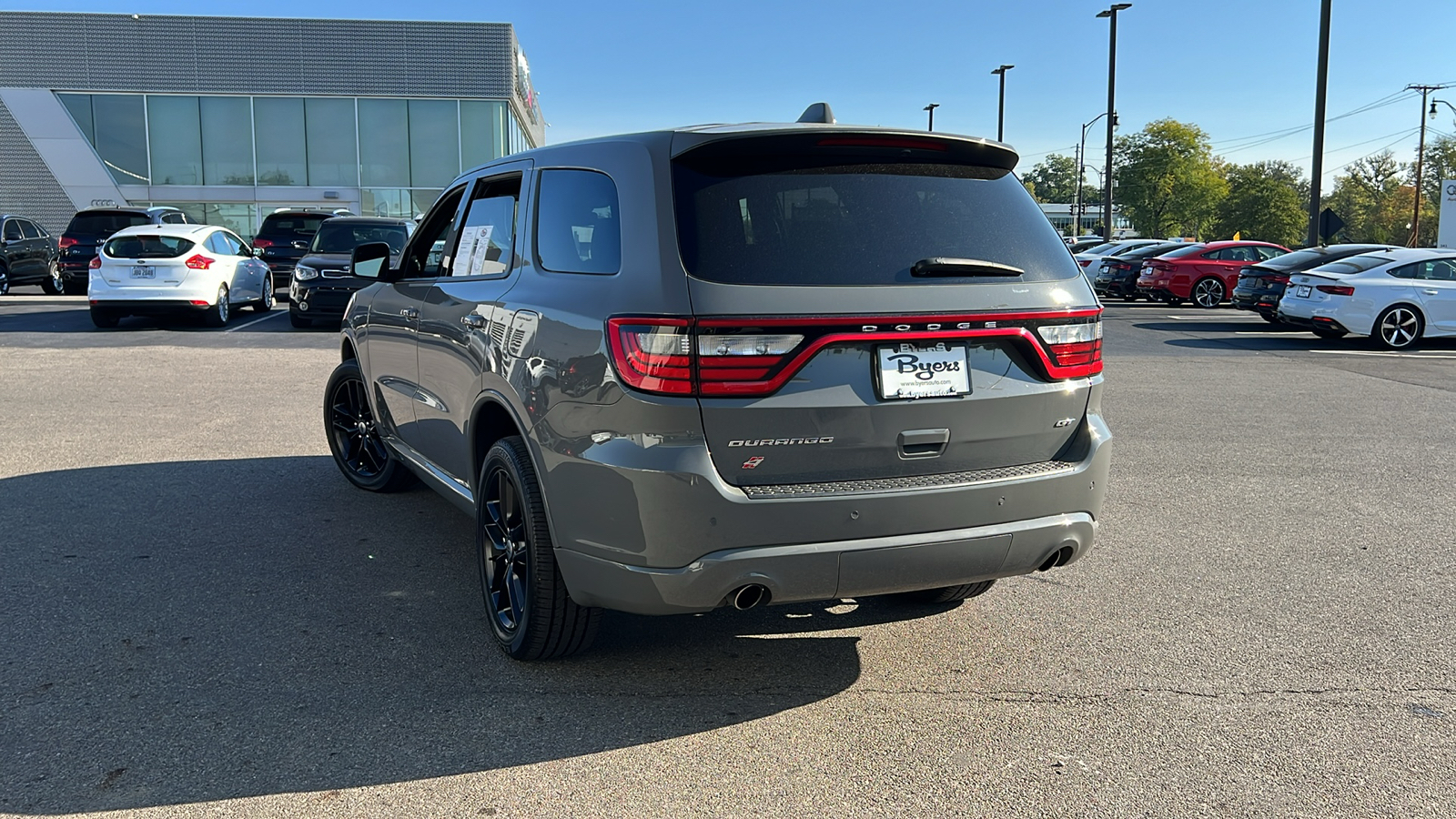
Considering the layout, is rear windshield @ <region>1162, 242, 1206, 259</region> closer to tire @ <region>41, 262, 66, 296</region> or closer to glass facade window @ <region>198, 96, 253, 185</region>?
tire @ <region>41, 262, 66, 296</region>

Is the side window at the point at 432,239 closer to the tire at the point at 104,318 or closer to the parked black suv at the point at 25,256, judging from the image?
the tire at the point at 104,318

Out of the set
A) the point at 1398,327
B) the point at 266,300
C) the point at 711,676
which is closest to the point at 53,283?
the point at 266,300

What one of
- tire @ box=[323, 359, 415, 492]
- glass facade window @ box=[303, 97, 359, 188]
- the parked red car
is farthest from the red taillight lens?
glass facade window @ box=[303, 97, 359, 188]

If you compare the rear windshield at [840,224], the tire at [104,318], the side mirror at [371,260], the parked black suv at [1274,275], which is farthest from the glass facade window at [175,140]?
the rear windshield at [840,224]

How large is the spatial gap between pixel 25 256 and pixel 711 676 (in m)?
25.0

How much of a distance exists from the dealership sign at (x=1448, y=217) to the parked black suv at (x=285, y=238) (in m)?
32.3

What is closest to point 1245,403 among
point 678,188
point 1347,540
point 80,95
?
point 1347,540

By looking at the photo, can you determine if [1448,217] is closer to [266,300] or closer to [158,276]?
[266,300]

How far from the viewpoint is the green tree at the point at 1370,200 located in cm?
8588

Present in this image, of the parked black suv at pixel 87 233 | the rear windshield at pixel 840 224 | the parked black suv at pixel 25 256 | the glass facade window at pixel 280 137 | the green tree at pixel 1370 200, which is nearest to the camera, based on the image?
the rear windshield at pixel 840 224

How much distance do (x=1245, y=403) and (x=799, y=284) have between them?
884 centimetres

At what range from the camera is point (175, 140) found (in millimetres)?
37031

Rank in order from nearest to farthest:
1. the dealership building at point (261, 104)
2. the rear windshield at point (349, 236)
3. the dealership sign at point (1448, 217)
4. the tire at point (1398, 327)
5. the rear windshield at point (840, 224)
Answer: the rear windshield at point (840, 224) → the tire at point (1398, 327) → the rear windshield at point (349, 236) → the dealership sign at point (1448, 217) → the dealership building at point (261, 104)

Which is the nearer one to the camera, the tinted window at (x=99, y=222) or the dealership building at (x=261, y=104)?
the tinted window at (x=99, y=222)
